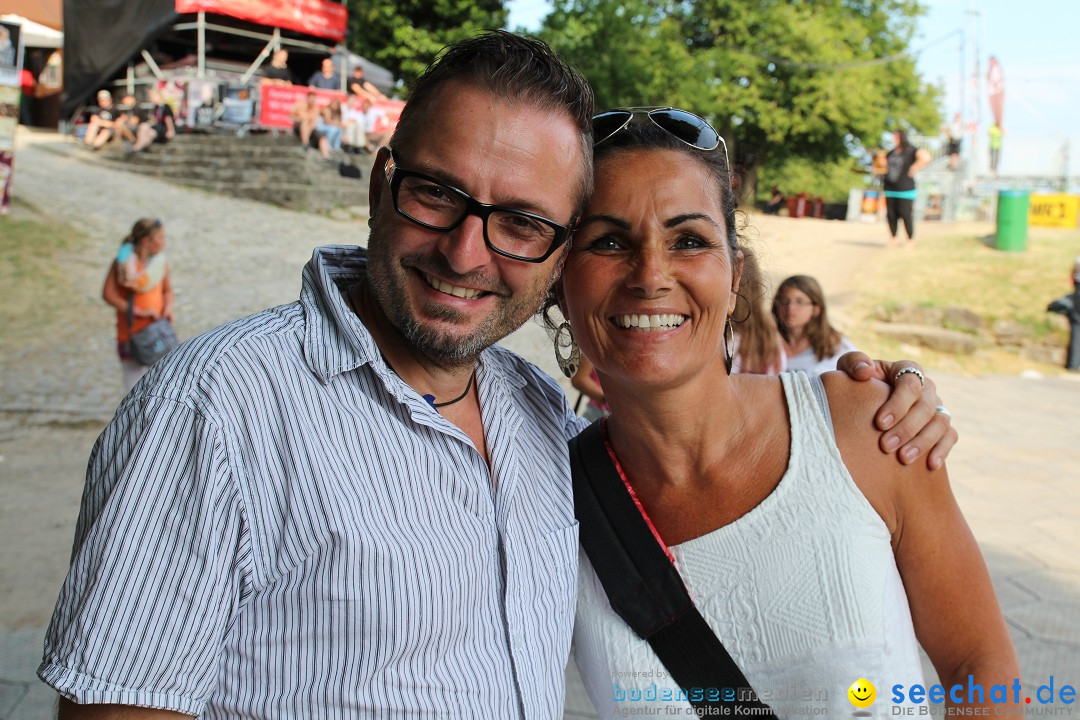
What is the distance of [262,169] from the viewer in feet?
57.4

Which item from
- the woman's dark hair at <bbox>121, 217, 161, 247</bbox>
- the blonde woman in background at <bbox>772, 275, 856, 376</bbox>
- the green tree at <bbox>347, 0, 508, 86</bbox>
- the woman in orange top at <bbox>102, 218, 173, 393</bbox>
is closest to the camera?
the blonde woman in background at <bbox>772, 275, 856, 376</bbox>

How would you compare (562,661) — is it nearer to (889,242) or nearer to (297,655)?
(297,655)

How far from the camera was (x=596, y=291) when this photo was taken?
1997 millimetres

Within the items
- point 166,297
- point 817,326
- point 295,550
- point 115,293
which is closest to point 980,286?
point 817,326

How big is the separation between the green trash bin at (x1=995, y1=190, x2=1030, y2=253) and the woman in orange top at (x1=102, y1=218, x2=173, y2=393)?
14991 mm

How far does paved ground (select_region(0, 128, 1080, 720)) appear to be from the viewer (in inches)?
172

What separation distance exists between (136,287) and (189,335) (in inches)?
117

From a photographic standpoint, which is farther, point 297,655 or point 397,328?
point 397,328

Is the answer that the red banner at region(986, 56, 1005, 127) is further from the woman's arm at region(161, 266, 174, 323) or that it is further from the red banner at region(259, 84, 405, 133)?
the woman's arm at region(161, 266, 174, 323)

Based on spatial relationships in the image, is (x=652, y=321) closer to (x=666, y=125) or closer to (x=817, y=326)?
(x=666, y=125)

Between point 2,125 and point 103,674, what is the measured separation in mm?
9941

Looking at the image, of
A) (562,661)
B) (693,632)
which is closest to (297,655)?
(562,661)

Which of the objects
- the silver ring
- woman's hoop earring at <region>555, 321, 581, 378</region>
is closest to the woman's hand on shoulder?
the silver ring

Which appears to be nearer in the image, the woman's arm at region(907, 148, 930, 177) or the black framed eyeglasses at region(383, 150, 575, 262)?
the black framed eyeglasses at region(383, 150, 575, 262)
